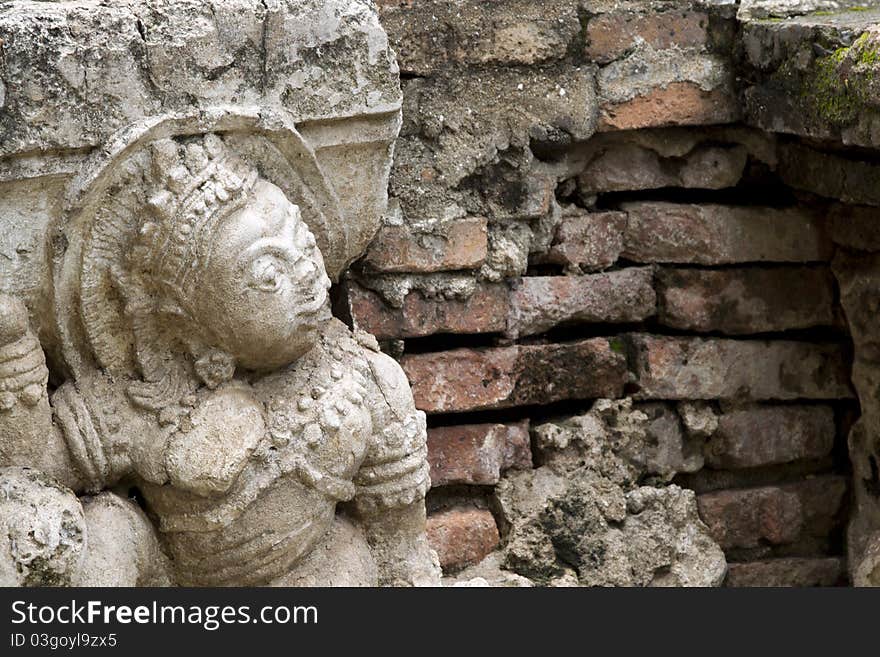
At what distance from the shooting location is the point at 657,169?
9.14 feet

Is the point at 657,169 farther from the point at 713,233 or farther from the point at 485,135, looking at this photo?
the point at 485,135

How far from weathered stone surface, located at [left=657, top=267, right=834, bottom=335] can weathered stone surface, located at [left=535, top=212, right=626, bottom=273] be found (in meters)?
0.11

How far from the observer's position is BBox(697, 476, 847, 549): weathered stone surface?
2.89 meters

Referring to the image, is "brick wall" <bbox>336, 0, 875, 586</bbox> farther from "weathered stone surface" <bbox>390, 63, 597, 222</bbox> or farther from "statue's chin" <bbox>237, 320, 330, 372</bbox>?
"statue's chin" <bbox>237, 320, 330, 372</bbox>

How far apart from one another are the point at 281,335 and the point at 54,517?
383mm

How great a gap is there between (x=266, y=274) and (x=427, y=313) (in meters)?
0.67

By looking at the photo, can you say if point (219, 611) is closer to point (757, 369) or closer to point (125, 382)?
point (125, 382)

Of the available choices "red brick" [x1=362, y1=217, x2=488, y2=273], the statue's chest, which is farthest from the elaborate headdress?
"red brick" [x1=362, y1=217, x2=488, y2=273]

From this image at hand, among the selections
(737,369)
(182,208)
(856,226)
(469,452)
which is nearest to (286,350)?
(182,208)

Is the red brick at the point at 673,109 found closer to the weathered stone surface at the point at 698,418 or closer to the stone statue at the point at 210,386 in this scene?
the weathered stone surface at the point at 698,418

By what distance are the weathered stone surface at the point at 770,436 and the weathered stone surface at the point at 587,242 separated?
1.31 ft

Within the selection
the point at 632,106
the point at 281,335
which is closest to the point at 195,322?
the point at 281,335

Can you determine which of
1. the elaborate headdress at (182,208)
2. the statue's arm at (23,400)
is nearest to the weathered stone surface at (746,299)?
the elaborate headdress at (182,208)

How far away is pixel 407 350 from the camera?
264 cm
